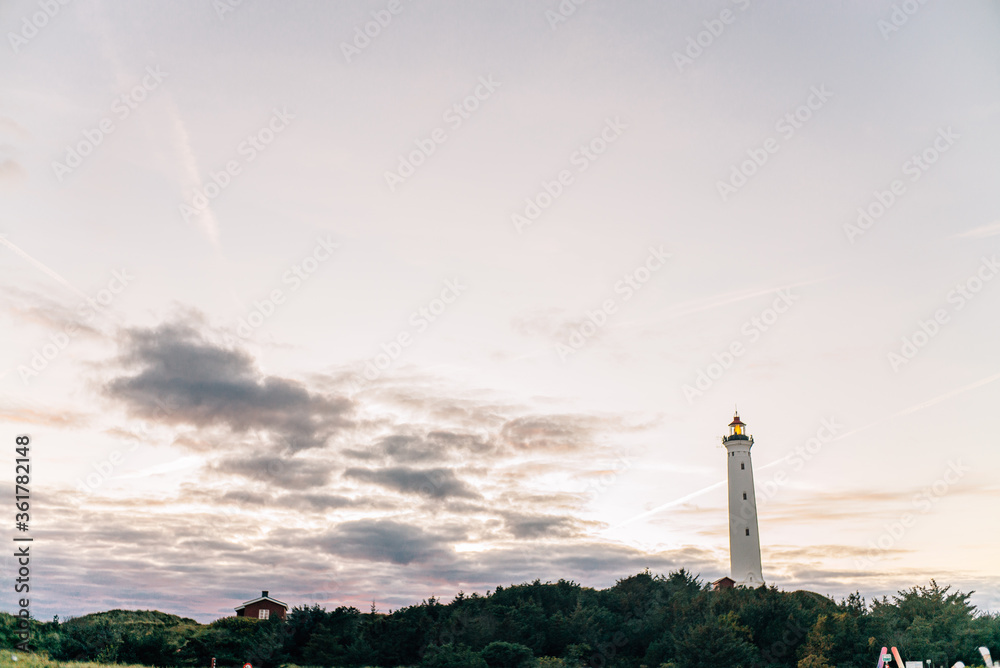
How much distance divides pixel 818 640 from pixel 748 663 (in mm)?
4309

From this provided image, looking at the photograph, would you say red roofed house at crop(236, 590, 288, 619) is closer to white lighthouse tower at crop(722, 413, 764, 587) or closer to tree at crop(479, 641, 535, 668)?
tree at crop(479, 641, 535, 668)

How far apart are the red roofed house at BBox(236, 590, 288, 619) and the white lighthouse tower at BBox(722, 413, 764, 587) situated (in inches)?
1630

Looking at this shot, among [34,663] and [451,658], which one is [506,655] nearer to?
[451,658]

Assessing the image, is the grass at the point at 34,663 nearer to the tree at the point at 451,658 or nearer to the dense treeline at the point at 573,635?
the dense treeline at the point at 573,635

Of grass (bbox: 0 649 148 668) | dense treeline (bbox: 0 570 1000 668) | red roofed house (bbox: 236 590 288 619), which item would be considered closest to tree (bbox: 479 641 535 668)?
dense treeline (bbox: 0 570 1000 668)

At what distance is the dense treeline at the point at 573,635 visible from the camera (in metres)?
41.0

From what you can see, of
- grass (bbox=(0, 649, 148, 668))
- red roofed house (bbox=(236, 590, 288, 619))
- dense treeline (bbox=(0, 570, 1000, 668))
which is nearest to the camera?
grass (bbox=(0, 649, 148, 668))

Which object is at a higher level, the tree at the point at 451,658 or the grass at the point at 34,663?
the tree at the point at 451,658

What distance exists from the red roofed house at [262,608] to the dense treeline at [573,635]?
402 inches

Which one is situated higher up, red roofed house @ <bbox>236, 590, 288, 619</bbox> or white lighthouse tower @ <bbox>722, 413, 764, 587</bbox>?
white lighthouse tower @ <bbox>722, 413, 764, 587</bbox>

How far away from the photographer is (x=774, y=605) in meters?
48.0

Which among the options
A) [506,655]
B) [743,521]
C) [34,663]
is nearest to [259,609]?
[34,663]

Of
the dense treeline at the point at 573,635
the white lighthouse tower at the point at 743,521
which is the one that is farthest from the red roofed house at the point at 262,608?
the white lighthouse tower at the point at 743,521

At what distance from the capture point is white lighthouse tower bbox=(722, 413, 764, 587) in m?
69.2
